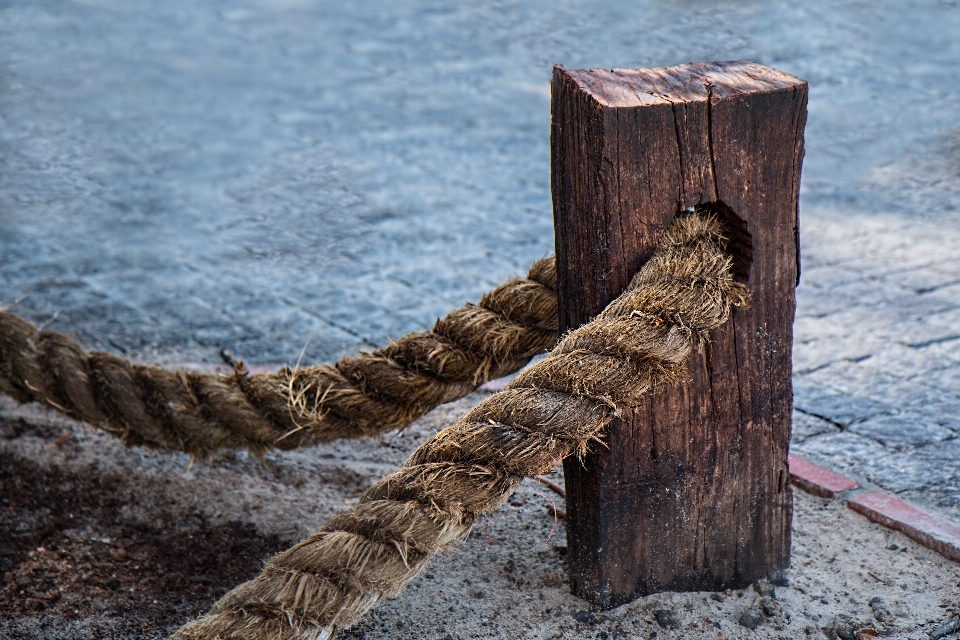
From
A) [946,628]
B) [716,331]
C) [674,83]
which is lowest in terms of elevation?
[946,628]

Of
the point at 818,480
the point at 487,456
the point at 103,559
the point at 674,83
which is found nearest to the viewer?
the point at 487,456

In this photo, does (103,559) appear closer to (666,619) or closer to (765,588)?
(666,619)

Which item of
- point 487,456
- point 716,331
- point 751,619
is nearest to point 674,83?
point 716,331

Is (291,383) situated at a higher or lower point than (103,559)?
higher

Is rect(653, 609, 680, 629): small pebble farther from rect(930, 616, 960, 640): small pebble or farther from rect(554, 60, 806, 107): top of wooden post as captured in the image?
Result: rect(554, 60, 806, 107): top of wooden post

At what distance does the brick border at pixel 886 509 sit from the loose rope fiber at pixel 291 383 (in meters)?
1.07

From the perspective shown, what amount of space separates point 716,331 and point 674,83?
526mm

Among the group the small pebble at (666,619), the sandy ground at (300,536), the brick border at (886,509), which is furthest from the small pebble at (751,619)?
the brick border at (886,509)

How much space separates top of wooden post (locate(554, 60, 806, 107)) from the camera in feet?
6.09

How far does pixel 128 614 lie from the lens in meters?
2.30

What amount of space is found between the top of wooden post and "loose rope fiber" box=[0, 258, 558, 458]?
1.42 feet

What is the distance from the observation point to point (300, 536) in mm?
2596

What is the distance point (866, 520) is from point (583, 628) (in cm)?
96

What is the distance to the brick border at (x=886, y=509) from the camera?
8.04 ft
